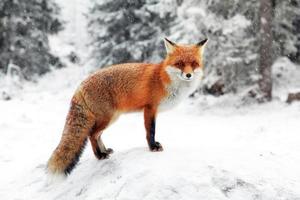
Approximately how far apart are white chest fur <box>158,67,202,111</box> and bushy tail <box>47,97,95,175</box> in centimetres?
111

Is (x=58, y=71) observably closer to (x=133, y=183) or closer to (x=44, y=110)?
(x=44, y=110)

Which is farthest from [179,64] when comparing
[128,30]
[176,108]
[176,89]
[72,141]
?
[128,30]

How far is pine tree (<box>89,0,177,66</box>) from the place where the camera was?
22.3 m

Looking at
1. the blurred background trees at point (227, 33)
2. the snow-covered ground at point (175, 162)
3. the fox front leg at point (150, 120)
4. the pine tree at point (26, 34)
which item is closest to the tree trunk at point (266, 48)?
the blurred background trees at point (227, 33)

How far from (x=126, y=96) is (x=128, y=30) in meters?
17.0

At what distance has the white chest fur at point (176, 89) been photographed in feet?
20.3

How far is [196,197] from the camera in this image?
17.3 ft

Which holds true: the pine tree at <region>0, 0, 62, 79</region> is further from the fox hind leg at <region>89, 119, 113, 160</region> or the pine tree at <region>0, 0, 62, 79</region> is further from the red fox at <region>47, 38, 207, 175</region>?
the red fox at <region>47, 38, 207, 175</region>

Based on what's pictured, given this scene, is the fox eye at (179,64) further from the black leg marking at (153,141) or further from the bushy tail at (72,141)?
the bushy tail at (72,141)

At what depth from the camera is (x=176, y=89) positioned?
20.5ft

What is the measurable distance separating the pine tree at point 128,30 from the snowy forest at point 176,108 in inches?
2.4

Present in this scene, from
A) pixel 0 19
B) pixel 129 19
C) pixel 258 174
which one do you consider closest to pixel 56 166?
pixel 258 174

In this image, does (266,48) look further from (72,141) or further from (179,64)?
(72,141)

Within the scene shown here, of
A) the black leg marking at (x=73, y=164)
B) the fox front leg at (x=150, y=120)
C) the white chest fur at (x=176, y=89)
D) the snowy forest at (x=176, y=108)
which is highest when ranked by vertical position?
the white chest fur at (x=176, y=89)
